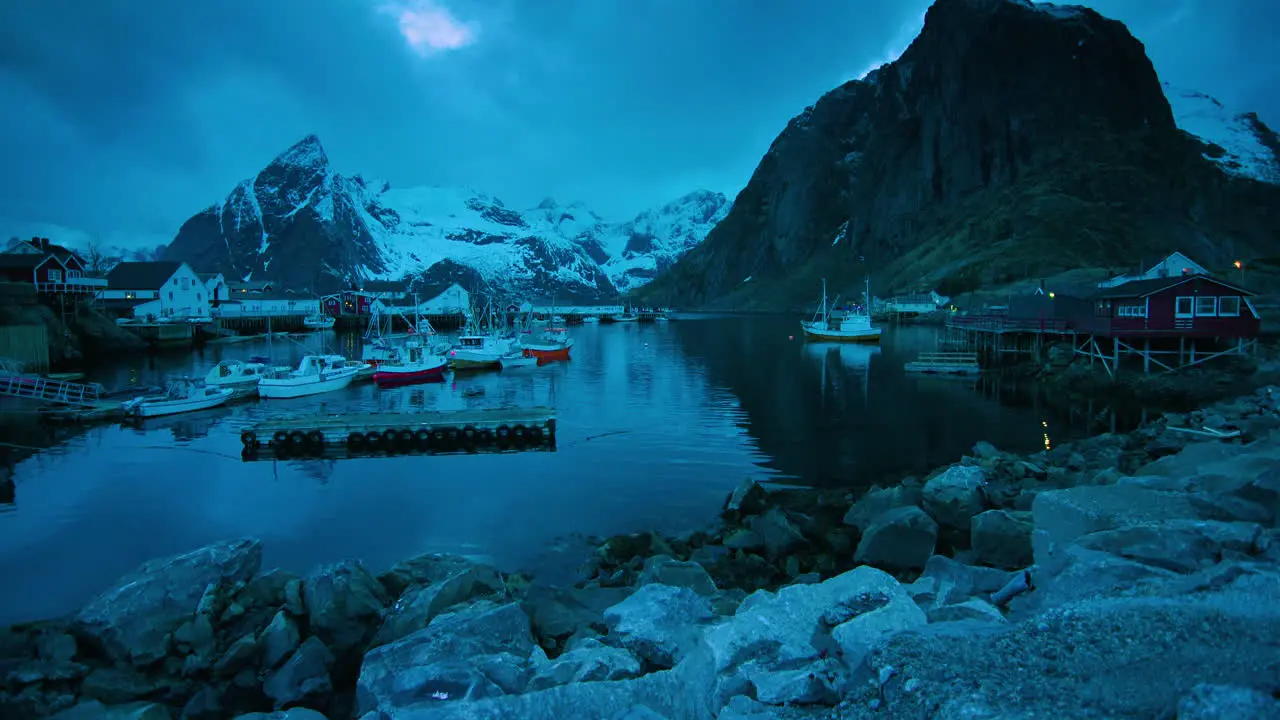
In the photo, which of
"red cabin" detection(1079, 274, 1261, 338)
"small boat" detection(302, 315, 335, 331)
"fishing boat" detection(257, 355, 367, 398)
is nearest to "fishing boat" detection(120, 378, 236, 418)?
"fishing boat" detection(257, 355, 367, 398)

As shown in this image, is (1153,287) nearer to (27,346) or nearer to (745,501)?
(745,501)

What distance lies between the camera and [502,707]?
739 cm

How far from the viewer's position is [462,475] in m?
26.6

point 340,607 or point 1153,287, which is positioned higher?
point 1153,287

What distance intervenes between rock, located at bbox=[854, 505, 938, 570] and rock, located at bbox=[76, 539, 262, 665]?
1279 cm

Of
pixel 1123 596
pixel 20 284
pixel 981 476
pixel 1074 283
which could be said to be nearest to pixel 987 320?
pixel 1074 283

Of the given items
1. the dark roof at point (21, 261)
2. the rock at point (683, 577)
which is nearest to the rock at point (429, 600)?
the rock at point (683, 577)

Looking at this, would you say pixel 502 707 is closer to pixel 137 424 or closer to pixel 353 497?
pixel 353 497

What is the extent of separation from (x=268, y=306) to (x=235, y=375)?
96.1 m

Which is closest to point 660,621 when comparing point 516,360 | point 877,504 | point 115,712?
point 115,712

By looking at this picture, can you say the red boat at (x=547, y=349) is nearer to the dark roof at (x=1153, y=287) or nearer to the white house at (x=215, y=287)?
the dark roof at (x=1153, y=287)

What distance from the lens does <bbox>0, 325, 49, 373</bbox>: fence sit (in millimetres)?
52656

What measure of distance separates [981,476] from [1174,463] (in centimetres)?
419

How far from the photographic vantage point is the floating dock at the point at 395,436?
101 ft
